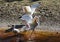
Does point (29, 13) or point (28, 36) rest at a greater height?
point (29, 13)

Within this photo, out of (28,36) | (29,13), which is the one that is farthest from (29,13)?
(28,36)

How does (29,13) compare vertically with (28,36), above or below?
above

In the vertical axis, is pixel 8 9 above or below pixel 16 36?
above

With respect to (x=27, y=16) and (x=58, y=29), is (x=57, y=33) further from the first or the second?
(x=27, y=16)

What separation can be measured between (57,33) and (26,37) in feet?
1.50

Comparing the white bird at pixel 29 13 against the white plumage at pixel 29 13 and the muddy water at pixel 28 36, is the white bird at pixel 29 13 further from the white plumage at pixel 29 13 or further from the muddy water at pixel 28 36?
the muddy water at pixel 28 36

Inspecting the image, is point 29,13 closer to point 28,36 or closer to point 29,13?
point 29,13

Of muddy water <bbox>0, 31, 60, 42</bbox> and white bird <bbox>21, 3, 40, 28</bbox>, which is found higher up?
white bird <bbox>21, 3, 40, 28</bbox>

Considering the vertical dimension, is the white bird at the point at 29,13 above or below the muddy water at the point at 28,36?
above

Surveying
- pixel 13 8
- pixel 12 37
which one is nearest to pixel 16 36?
pixel 12 37

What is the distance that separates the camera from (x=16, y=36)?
210 inches

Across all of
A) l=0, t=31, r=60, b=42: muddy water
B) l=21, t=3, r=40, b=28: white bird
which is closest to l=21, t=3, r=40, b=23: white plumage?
l=21, t=3, r=40, b=28: white bird

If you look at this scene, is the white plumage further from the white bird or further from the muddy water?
the muddy water

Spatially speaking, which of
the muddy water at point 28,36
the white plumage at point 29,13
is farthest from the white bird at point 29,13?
the muddy water at point 28,36
